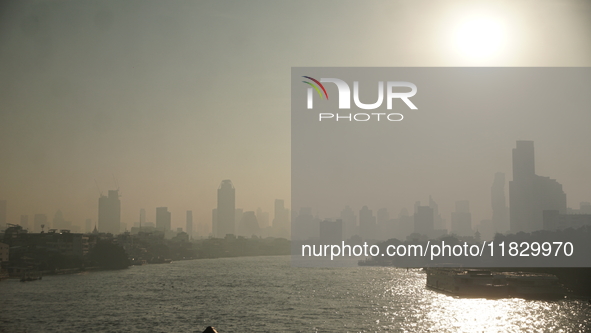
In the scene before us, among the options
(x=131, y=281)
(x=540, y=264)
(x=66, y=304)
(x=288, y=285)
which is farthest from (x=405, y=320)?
(x=540, y=264)

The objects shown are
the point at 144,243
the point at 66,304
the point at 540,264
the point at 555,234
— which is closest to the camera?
the point at 66,304

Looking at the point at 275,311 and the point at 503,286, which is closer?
the point at 275,311

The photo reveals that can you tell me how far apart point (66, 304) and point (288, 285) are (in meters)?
21.2

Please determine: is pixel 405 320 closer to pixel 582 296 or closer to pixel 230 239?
pixel 582 296

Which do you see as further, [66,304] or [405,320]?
[66,304]

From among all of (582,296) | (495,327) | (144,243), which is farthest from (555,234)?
(144,243)

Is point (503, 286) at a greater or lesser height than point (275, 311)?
greater

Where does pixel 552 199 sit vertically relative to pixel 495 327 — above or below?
above

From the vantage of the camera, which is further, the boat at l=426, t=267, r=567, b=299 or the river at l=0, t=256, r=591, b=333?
the boat at l=426, t=267, r=567, b=299

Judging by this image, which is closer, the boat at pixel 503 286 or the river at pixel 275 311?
the river at pixel 275 311

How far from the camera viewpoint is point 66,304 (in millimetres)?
37625

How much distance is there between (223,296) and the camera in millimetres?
40562

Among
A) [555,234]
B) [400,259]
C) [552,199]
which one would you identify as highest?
[552,199]

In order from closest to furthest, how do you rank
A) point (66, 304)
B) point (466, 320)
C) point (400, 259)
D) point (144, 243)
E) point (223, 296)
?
point (466, 320), point (66, 304), point (223, 296), point (400, 259), point (144, 243)
